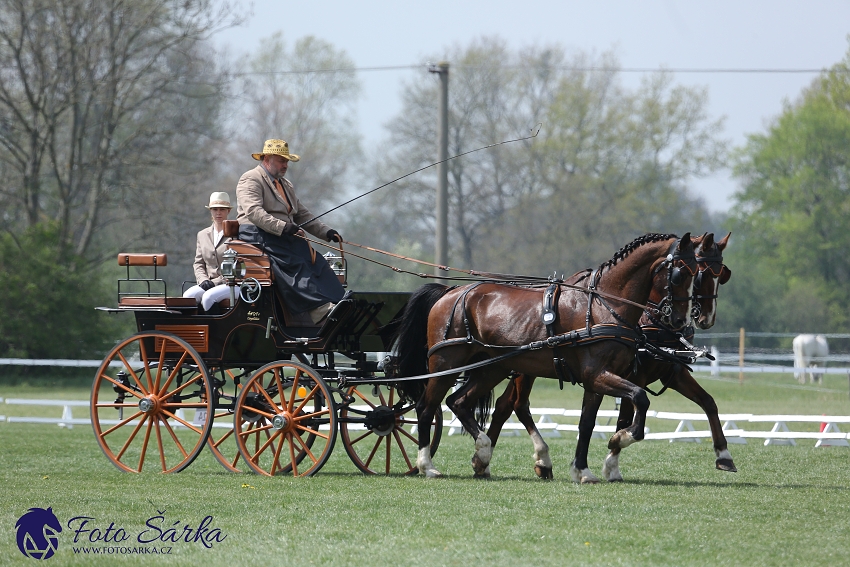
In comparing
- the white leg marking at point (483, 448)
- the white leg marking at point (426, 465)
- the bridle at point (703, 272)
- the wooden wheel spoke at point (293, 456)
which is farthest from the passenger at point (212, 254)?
the bridle at point (703, 272)

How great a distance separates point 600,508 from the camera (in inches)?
273

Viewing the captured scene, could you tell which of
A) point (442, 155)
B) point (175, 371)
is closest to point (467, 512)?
point (175, 371)

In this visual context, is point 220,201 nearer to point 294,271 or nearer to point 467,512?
point 294,271

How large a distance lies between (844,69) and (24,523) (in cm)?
3591

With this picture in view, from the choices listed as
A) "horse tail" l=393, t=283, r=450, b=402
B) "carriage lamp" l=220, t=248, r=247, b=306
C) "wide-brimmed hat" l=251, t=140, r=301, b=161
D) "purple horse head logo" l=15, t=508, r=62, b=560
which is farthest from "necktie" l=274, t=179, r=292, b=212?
"purple horse head logo" l=15, t=508, r=62, b=560

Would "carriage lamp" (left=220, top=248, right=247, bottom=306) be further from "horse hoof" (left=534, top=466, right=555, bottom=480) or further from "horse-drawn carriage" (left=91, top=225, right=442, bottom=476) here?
"horse hoof" (left=534, top=466, right=555, bottom=480)

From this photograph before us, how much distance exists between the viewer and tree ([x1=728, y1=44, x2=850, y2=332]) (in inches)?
1475

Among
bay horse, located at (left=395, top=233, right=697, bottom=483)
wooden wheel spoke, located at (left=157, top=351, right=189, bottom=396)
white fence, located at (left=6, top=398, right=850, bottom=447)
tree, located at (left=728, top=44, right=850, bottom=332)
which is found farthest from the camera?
tree, located at (left=728, top=44, right=850, bottom=332)

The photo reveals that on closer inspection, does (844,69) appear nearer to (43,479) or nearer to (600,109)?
(600,109)

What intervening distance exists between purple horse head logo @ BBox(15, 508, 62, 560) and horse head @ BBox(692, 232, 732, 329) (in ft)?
14.8

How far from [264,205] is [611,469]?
349 centimetres

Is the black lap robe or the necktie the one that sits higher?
the necktie

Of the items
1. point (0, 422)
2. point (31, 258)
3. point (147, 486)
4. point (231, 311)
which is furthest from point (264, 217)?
point (31, 258)

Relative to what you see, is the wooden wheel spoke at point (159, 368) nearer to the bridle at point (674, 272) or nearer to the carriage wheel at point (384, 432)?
the carriage wheel at point (384, 432)
